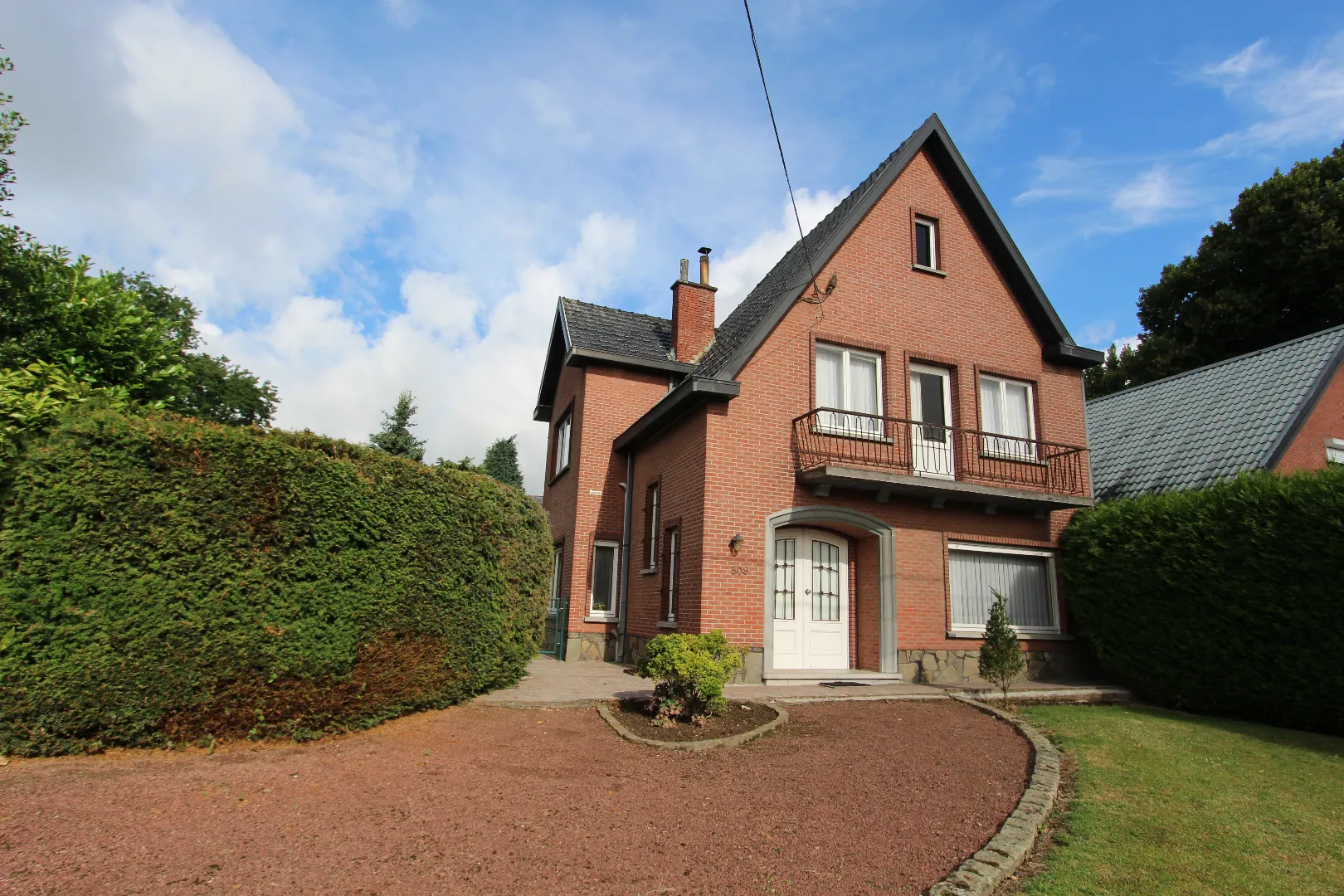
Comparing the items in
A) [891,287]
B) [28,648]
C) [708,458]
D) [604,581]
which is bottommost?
[28,648]

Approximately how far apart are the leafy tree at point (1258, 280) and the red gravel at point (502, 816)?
24769 millimetres

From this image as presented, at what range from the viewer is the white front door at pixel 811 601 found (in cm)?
1176

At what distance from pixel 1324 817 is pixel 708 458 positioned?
24.8ft

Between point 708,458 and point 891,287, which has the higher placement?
point 891,287

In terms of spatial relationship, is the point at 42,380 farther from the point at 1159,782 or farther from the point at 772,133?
the point at 1159,782

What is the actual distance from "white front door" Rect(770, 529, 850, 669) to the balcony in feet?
3.55

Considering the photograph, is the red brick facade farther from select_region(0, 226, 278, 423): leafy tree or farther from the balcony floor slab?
select_region(0, 226, 278, 423): leafy tree

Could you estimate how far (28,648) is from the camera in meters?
5.76

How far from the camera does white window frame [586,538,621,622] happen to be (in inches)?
581

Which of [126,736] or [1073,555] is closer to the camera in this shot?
[126,736]

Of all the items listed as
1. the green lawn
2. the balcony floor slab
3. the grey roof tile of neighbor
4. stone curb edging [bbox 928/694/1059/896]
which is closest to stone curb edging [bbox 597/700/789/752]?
stone curb edging [bbox 928/694/1059/896]

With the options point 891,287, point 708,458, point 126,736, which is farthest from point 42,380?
point 891,287

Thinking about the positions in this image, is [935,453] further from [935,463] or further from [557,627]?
[557,627]

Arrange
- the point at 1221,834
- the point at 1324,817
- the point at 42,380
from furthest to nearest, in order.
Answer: the point at 42,380, the point at 1324,817, the point at 1221,834
